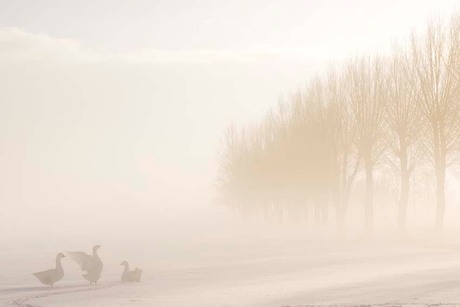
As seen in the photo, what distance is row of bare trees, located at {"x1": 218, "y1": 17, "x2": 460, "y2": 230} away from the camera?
4325 centimetres

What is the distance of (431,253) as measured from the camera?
1325 inches

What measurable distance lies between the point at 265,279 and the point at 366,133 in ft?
92.4

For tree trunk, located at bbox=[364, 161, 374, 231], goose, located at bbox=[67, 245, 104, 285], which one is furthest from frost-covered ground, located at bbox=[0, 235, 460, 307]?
tree trunk, located at bbox=[364, 161, 374, 231]

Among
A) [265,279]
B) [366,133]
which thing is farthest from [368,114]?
[265,279]

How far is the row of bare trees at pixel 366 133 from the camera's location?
142 feet

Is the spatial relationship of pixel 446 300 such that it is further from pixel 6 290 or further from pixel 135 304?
pixel 6 290

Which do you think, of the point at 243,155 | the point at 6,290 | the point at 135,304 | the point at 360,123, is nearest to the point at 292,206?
the point at 243,155

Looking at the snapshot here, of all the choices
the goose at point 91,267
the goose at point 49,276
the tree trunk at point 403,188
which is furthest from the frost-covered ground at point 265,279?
the tree trunk at point 403,188

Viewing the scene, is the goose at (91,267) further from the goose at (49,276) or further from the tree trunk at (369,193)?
the tree trunk at (369,193)

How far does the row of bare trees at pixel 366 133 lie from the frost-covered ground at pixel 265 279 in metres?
7.57

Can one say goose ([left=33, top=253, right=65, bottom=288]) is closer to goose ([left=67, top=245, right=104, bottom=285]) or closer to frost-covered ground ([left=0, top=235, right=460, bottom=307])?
frost-covered ground ([left=0, top=235, right=460, bottom=307])

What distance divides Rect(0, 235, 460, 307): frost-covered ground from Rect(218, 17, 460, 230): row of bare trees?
757 centimetres

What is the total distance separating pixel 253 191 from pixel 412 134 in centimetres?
3149

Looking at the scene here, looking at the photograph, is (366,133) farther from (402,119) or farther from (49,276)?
(49,276)
